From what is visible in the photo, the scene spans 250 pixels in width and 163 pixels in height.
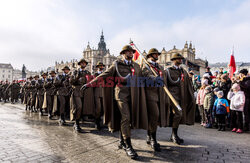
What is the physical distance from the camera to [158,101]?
5035mm

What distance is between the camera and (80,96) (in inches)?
277

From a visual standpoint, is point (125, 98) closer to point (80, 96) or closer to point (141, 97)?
point (141, 97)

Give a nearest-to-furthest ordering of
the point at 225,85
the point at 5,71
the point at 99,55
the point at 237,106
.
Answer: the point at 237,106
the point at 225,85
the point at 99,55
the point at 5,71

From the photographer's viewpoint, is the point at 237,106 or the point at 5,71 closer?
the point at 237,106

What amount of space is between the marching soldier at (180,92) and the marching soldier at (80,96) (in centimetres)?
329

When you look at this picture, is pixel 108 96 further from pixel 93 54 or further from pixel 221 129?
pixel 93 54

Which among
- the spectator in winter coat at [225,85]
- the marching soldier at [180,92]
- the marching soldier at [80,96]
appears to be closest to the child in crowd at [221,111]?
the spectator in winter coat at [225,85]

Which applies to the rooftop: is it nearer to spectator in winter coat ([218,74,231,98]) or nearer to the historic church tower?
the historic church tower

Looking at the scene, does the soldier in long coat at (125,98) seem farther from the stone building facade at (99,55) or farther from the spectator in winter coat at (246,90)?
the stone building facade at (99,55)

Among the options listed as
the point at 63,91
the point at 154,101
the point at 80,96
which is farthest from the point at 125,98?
the point at 63,91

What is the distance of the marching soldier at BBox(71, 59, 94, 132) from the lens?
22.6 feet

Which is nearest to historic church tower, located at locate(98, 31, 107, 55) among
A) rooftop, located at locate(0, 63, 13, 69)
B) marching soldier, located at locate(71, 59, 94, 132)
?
rooftop, located at locate(0, 63, 13, 69)

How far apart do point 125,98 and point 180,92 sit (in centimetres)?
205

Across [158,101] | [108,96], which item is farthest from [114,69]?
[158,101]
